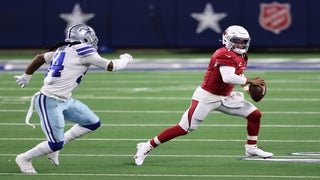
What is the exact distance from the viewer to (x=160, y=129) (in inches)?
478

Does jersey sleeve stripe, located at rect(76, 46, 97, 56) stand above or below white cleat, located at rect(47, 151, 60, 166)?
above

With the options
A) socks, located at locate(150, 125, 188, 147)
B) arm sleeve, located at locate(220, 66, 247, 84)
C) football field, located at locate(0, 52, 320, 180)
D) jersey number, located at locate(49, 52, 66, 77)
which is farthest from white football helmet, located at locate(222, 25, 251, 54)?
jersey number, located at locate(49, 52, 66, 77)

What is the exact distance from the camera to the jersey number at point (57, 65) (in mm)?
9195

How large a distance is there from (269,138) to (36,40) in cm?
1301

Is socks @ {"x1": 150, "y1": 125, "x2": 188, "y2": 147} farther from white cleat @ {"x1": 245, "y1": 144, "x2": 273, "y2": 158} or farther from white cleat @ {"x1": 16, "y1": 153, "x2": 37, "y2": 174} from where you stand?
white cleat @ {"x1": 16, "y1": 153, "x2": 37, "y2": 174}

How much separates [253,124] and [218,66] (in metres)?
0.73

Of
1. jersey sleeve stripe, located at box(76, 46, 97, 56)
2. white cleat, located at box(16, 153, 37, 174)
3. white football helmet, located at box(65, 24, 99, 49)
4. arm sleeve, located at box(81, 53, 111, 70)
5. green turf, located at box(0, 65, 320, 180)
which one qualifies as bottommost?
green turf, located at box(0, 65, 320, 180)

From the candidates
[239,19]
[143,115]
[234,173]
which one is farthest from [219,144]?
[239,19]

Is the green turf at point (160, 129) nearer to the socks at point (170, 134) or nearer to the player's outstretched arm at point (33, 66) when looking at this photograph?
the socks at point (170, 134)

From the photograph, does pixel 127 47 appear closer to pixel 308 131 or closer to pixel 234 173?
pixel 308 131

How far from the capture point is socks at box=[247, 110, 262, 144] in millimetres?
9836

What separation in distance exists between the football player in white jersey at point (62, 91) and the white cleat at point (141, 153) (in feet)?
1.80

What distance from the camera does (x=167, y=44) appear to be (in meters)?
23.3

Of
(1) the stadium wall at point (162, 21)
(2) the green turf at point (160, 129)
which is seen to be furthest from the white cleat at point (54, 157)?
(1) the stadium wall at point (162, 21)
